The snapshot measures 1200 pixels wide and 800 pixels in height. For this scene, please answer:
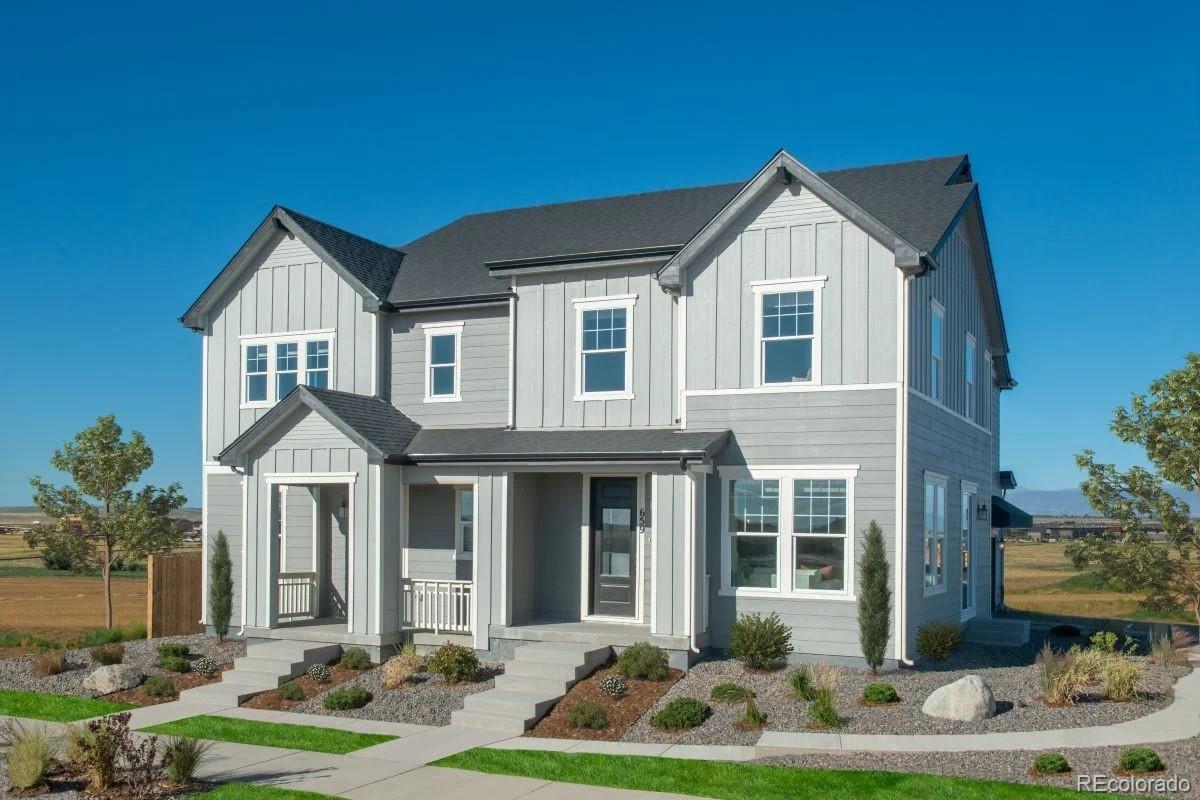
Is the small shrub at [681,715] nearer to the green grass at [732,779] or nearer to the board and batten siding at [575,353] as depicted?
the green grass at [732,779]

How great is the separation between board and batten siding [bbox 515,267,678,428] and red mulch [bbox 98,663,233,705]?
22.8ft

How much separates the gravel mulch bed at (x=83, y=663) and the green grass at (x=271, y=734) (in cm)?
351

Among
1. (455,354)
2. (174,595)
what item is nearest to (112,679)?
(174,595)

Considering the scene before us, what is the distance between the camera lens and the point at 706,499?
17.7 meters

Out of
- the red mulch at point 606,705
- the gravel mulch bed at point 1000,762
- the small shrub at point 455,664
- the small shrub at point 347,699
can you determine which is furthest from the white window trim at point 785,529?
the small shrub at point 347,699

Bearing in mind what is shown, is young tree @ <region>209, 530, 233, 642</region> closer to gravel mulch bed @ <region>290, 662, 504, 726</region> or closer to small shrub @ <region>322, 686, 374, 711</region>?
gravel mulch bed @ <region>290, 662, 504, 726</region>

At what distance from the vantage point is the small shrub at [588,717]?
1430cm

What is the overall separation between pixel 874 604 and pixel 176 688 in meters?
11.4

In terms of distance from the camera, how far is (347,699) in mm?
15891

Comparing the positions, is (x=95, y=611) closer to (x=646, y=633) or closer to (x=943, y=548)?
(x=646, y=633)

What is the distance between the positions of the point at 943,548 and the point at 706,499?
491 centimetres

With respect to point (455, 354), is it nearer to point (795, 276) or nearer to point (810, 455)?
point (795, 276)

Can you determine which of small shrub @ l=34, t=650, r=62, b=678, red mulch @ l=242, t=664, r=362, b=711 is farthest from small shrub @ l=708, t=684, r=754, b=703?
small shrub @ l=34, t=650, r=62, b=678

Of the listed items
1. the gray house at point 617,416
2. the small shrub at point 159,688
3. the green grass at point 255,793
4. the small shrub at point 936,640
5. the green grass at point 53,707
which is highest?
the gray house at point 617,416
